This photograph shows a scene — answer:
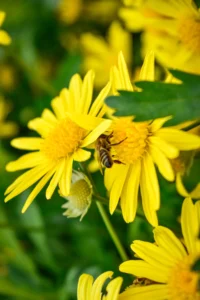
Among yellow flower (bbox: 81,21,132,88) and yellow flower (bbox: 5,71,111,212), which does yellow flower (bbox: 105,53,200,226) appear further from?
yellow flower (bbox: 81,21,132,88)

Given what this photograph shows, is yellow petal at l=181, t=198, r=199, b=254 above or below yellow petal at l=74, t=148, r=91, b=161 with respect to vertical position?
below

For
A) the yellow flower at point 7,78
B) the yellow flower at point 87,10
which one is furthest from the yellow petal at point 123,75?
the yellow flower at point 7,78

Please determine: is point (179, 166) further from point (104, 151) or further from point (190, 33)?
point (190, 33)

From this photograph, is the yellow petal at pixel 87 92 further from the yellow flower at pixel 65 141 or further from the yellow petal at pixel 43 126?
the yellow petal at pixel 43 126

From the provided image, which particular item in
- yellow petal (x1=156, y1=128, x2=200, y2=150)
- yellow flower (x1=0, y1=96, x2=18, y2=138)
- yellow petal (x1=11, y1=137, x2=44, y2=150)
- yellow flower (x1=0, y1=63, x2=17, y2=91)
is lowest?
yellow petal (x1=156, y1=128, x2=200, y2=150)

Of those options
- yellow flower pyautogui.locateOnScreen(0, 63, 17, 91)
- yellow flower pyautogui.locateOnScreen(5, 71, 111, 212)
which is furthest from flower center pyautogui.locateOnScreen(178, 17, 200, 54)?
yellow flower pyautogui.locateOnScreen(0, 63, 17, 91)

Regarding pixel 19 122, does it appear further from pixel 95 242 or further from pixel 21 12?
pixel 95 242
